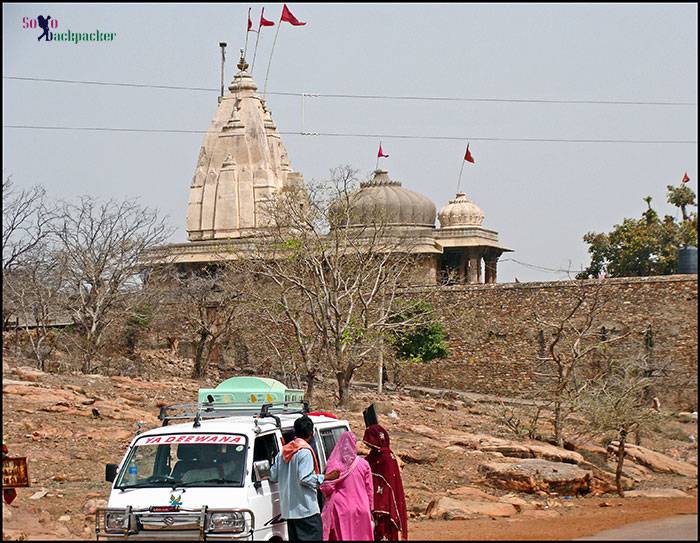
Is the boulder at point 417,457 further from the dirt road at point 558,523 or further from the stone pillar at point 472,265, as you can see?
the stone pillar at point 472,265

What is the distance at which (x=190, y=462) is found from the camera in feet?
34.9

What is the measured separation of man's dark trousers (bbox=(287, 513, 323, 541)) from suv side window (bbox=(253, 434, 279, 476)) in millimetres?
904

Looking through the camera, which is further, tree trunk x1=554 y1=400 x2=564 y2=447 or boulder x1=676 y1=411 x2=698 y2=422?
boulder x1=676 y1=411 x2=698 y2=422

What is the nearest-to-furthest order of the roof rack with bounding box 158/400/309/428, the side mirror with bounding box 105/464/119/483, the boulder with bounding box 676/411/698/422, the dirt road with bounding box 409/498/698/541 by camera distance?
the side mirror with bounding box 105/464/119/483 < the roof rack with bounding box 158/400/309/428 < the dirt road with bounding box 409/498/698/541 < the boulder with bounding box 676/411/698/422

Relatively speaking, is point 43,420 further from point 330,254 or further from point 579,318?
point 579,318

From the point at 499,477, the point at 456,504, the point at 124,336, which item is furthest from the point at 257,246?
the point at 456,504

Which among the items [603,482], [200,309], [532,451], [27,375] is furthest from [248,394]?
[200,309]

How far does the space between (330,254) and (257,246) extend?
3.28 meters

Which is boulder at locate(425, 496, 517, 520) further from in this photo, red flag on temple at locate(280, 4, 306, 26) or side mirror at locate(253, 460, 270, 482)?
red flag on temple at locate(280, 4, 306, 26)

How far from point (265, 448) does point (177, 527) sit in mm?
1291

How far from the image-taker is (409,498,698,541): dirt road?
40.8 ft

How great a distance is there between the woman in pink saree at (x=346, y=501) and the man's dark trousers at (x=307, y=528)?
42 cm

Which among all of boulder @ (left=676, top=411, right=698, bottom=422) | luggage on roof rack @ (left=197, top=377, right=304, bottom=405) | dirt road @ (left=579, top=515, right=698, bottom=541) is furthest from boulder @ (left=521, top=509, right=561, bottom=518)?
boulder @ (left=676, top=411, right=698, bottom=422)

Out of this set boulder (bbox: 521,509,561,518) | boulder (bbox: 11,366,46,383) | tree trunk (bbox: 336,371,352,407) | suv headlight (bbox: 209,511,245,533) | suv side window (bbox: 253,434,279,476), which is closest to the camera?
suv headlight (bbox: 209,511,245,533)
